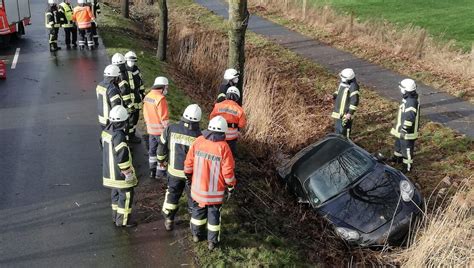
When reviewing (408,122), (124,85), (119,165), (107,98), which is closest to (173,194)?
(119,165)

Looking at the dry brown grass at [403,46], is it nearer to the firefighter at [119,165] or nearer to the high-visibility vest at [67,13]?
the high-visibility vest at [67,13]

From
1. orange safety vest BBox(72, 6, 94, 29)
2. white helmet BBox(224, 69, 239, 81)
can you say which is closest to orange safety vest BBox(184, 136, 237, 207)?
white helmet BBox(224, 69, 239, 81)

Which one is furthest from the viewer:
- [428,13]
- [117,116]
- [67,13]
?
[428,13]

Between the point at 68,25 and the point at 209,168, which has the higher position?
the point at 209,168

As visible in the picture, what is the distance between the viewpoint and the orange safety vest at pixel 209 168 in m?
5.61

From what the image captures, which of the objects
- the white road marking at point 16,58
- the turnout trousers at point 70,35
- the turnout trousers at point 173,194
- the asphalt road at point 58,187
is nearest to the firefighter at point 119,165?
the asphalt road at point 58,187

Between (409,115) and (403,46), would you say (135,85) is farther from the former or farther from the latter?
(403,46)

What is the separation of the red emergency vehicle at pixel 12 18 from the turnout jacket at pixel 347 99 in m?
10.1

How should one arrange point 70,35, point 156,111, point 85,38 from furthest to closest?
point 70,35, point 85,38, point 156,111

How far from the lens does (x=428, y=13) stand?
898 inches

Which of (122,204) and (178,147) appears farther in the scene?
(122,204)

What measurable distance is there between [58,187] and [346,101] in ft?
19.0

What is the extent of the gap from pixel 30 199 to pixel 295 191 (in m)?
3.99

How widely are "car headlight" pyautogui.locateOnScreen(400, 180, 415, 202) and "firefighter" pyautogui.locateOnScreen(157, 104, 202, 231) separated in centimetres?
303
